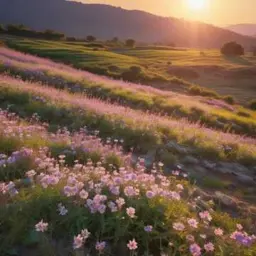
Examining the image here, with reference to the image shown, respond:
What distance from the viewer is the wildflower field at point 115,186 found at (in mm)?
4520

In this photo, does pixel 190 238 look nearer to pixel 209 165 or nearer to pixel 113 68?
pixel 209 165

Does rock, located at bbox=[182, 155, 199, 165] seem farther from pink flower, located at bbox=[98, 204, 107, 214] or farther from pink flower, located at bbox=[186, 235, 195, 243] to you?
pink flower, located at bbox=[98, 204, 107, 214]

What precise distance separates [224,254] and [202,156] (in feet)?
21.8

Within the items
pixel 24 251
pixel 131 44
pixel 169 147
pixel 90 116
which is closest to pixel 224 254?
pixel 24 251

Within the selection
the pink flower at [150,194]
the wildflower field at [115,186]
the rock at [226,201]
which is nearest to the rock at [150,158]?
the wildflower field at [115,186]

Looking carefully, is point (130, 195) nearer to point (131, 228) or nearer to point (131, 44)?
point (131, 228)

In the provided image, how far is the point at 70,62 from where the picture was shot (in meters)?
45.2

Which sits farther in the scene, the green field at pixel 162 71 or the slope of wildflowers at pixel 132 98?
the green field at pixel 162 71

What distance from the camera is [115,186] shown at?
4.95m

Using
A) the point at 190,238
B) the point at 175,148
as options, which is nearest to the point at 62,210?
the point at 190,238

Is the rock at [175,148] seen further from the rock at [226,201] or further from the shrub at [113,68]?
the shrub at [113,68]

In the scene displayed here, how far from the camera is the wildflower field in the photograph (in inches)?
178

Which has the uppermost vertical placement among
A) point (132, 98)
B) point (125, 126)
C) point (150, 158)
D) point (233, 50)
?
point (125, 126)

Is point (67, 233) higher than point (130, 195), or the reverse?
point (130, 195)
